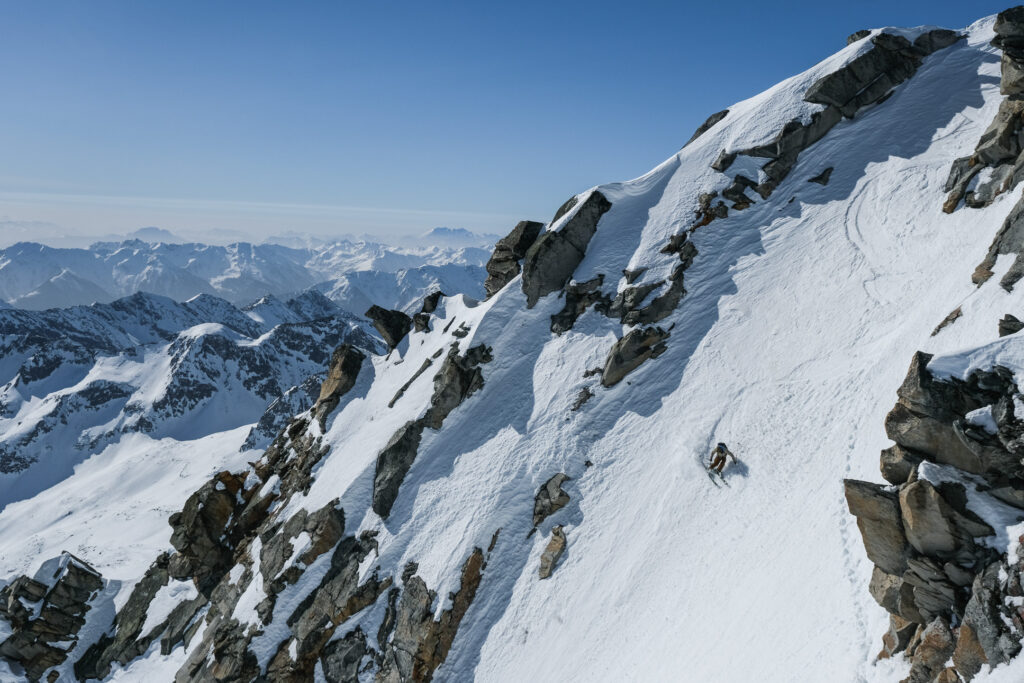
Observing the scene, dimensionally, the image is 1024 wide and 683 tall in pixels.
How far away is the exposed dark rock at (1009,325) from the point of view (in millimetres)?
14172

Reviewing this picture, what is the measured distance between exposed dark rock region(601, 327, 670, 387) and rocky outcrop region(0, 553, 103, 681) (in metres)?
48.6

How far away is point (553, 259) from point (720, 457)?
823 inches

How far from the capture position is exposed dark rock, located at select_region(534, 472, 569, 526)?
89.4 ft

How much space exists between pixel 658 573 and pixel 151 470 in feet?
394

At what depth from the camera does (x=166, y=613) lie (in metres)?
40.1

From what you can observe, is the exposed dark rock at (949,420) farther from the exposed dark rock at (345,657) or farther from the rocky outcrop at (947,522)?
the exposed dark rock at (345,657)

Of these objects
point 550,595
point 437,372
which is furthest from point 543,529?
point 437,372

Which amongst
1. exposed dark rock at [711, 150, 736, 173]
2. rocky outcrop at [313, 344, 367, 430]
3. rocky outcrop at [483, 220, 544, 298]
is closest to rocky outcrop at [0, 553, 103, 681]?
rocky outcrop at [313, 344, 367, 430]

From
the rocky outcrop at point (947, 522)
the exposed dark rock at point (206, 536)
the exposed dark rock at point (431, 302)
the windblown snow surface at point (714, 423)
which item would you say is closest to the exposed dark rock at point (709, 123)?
the windblown snow surface at point (714, 423)

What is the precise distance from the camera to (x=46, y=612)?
4172cm

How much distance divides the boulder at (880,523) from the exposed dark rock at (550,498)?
50.7ft

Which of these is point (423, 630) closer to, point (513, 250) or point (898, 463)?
point (898, 463)

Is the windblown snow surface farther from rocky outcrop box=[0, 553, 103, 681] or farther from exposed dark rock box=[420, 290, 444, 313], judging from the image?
exposed dark rock box=[420, 290, 444, 313]

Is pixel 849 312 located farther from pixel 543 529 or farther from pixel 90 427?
pixel 90 427
